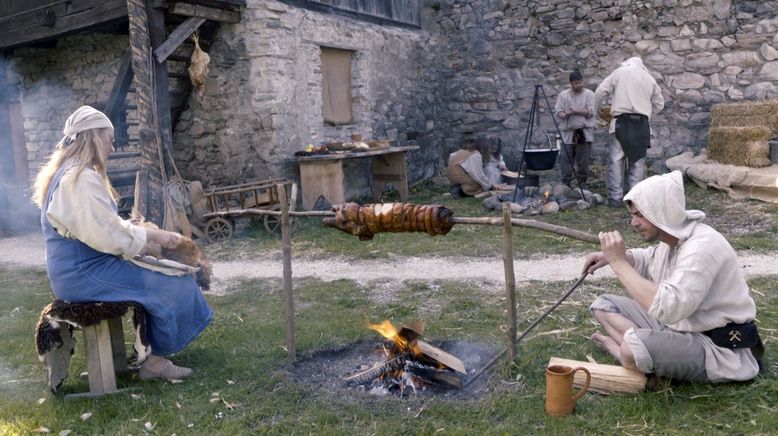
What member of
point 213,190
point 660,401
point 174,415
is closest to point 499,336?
point 660,401

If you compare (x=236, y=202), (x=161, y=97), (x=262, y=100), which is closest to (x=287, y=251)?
(x=236, y=202)

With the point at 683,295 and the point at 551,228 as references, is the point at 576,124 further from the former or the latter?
the point at 683,295

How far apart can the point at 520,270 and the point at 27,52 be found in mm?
10550

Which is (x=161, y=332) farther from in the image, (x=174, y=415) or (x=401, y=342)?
(x=401, y=342)

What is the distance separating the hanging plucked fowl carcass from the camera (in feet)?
12.8

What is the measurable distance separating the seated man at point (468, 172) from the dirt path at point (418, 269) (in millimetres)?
4226

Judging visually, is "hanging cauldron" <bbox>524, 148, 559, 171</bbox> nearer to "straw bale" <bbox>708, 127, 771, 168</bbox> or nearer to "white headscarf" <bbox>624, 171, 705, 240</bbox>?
"straw bale" <bbox>708, 127, 771, 168</bbox>

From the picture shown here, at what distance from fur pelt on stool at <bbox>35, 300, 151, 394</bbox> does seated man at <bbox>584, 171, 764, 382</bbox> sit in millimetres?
2806

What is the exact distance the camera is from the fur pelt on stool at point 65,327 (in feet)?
12.9

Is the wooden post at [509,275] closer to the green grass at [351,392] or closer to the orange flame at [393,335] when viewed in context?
the green grass at [351,392]

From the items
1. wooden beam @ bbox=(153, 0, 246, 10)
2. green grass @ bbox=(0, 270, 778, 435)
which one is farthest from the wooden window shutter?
green grass @ bbox=(0, 270, 778, 435)

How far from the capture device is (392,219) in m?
3.98

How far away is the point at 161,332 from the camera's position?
13.6ft

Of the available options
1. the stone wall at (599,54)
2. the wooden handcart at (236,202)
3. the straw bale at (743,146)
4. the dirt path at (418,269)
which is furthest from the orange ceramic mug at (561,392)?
the stone wall at (599,54)
